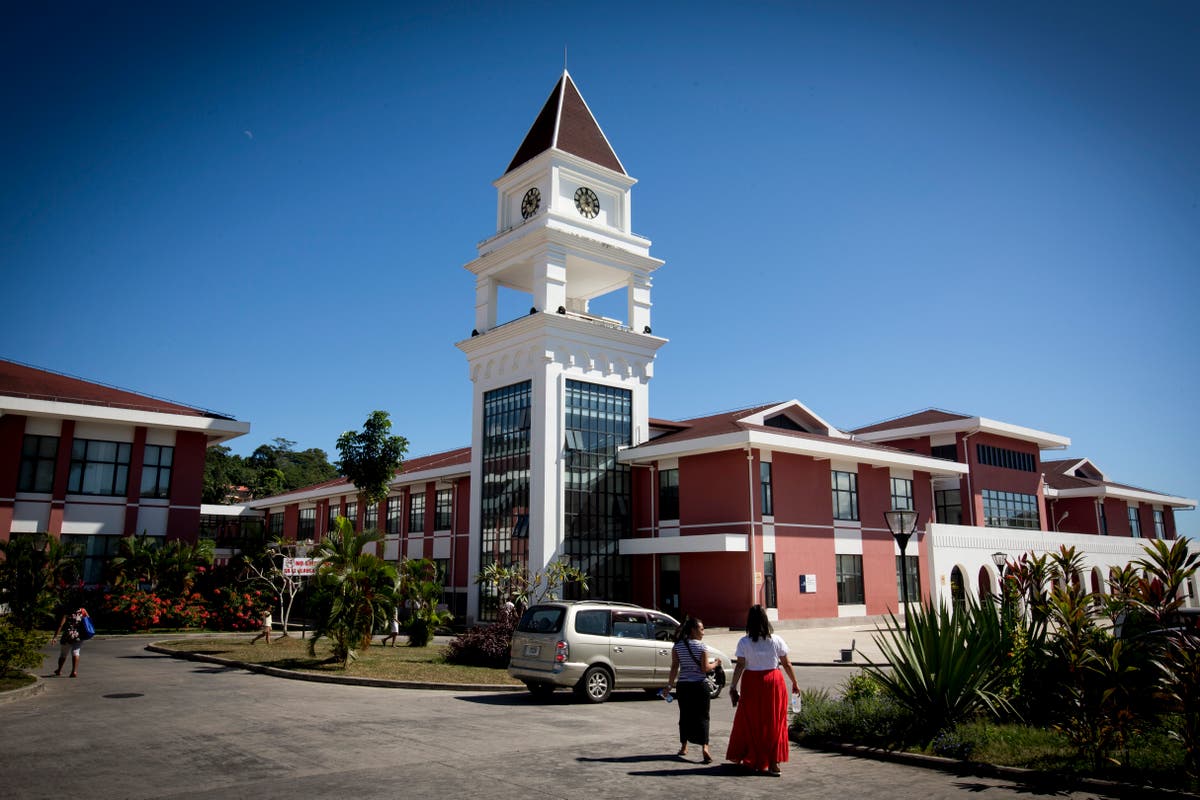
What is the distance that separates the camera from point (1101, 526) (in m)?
51.9

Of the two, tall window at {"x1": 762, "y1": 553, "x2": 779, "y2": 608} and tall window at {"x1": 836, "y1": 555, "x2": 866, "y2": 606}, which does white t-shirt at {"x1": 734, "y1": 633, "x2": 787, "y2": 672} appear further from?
tall window at {"x1": 836, "y1": 555, "x2": 866, "y2": 606}

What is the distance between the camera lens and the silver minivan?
13742 millimetres

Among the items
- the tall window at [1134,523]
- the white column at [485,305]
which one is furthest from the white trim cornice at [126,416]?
the tall window at [1134,523]

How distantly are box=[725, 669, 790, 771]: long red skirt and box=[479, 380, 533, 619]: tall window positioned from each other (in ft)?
79.5

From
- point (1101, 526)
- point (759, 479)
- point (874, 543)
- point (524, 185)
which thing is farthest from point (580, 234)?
point (1101, 526)

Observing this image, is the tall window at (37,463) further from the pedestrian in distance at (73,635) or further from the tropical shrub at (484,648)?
the tropical shrub at (484,648)

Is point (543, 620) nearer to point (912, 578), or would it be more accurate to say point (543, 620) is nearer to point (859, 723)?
point (859, 723)

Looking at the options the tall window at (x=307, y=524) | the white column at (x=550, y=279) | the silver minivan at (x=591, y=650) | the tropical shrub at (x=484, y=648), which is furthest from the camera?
the tall window at (x=307, y=524)

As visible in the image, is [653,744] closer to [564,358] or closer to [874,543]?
A: [564,358]

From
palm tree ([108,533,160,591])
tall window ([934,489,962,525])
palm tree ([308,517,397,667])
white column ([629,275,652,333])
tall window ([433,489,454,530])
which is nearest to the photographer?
palm tree ([308,517,397,667])

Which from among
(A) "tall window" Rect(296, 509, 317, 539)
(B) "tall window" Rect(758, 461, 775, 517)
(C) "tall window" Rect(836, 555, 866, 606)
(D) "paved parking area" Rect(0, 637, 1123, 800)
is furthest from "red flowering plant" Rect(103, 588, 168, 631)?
(C) "tall window" Rect(836, 555, 866, 606)

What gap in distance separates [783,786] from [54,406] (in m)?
32.1

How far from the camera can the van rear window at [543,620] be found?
14.1m

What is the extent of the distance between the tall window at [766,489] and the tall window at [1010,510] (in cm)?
1651
